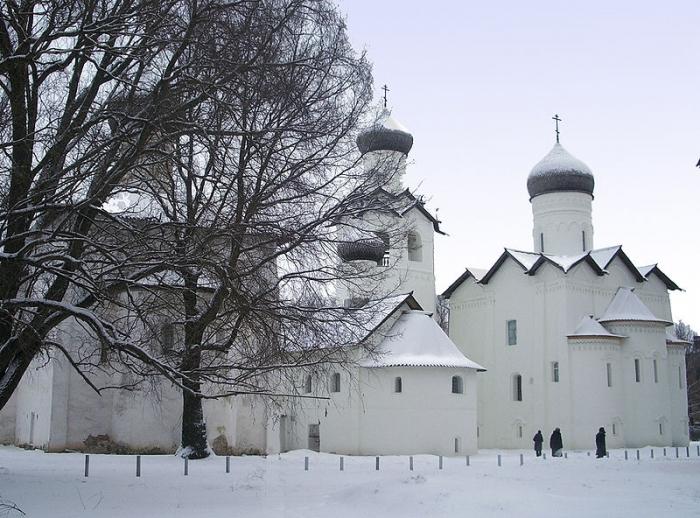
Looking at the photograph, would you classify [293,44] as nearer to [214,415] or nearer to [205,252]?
[205,252]

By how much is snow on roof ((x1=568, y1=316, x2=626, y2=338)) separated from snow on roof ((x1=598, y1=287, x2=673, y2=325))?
0.59m

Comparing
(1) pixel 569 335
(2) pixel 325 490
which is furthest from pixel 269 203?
(1) pixel 569 335

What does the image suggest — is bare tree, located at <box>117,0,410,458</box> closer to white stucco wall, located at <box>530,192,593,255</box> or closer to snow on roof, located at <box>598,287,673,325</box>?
snow on roof, located at <box>598,287,673,325</box>

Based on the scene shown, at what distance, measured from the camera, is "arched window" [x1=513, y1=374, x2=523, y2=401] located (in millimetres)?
38219

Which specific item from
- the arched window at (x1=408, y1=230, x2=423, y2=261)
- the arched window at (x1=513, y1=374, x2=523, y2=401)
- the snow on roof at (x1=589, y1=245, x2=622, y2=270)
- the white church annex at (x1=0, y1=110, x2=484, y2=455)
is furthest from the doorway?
the snow on roof at (x1=589, y1=245, x2=622, y2=270)

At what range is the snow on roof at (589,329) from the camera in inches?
1415

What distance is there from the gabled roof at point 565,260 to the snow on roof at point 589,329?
2.36 metres

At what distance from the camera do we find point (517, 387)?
126 ft

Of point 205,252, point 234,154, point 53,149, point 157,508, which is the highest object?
point 234,154

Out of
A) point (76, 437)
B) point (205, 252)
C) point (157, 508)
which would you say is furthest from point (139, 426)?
point (205, 252)

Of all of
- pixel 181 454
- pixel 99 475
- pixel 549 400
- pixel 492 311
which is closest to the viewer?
pixel 99 475

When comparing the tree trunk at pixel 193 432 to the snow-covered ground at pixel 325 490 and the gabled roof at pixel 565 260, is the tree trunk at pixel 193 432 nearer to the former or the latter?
the snow-covered ground at pixel 325 490

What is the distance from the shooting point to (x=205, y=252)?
1212 centimetres

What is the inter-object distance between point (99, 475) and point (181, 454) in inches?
155
